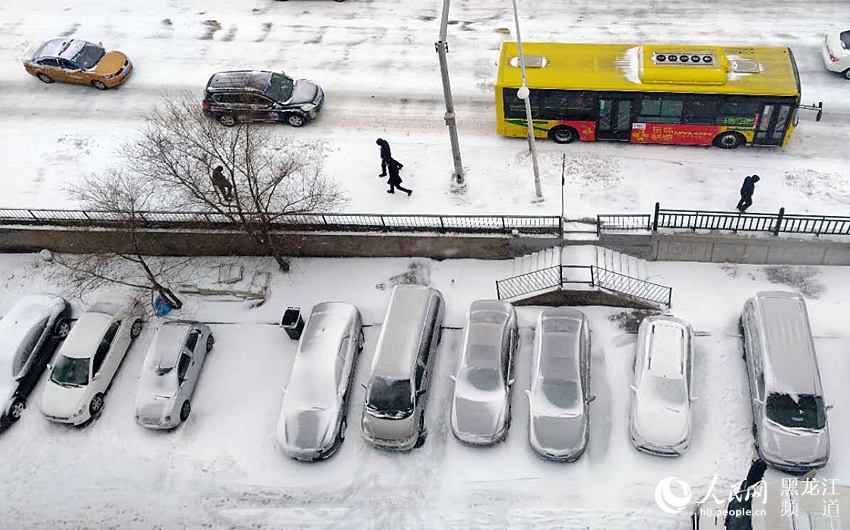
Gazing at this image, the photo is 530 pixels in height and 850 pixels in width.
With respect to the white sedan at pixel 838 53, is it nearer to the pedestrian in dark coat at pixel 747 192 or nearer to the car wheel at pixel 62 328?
the pedestrian in dark coat at pixel 747 192


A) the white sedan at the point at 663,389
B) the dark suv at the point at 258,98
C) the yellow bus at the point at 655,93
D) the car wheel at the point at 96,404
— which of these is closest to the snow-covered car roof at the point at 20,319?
the car wheel at the point at 96,404

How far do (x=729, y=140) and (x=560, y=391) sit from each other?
1007 centimetres

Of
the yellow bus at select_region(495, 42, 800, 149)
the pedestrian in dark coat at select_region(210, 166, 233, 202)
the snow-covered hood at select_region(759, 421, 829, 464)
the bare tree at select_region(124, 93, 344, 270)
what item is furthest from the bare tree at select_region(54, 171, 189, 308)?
the snow-covered hood at select_region(759, 421, 829, 464)

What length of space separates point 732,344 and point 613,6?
47.8ft

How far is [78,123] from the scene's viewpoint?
2533 cm

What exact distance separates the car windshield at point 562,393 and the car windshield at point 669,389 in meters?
1.81

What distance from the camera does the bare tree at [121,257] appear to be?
20.6m

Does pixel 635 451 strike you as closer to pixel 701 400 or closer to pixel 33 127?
pixel 701 400

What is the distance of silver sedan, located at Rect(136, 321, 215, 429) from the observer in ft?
61.0

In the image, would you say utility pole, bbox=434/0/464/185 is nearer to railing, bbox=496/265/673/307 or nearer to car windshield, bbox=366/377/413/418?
railing, bbox=496/265/673/307

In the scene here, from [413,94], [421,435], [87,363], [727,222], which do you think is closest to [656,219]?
[727,222]

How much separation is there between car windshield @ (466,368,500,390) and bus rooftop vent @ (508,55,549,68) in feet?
31.5

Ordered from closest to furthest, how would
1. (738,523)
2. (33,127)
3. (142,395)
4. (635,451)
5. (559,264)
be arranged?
(738,523), (635,451), (142,395), (559,264), (33,127)

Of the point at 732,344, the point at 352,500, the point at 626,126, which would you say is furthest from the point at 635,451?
the point at 626,126
